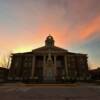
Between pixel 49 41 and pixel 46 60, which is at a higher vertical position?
pixel 49 41
